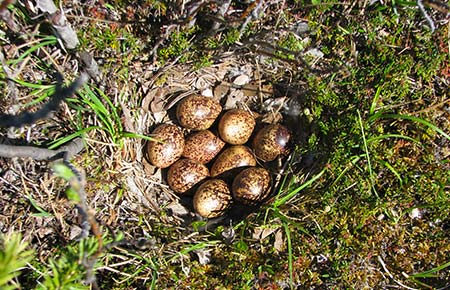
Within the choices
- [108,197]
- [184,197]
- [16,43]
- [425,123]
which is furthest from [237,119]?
[16,43]

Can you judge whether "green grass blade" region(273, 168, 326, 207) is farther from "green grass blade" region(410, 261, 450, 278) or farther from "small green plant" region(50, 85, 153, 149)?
"small green plant" region(50, 85, 153, 149)

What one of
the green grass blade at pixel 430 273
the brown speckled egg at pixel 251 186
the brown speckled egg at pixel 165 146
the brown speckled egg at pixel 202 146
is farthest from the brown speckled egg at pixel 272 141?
the green grass blade at pixel 430 273

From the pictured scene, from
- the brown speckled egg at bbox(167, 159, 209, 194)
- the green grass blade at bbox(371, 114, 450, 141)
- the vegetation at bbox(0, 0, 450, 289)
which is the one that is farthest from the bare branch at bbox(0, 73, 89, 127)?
the green grass blade at bbox(371, 114, 450, 141)

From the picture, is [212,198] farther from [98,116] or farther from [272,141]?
[98,116]

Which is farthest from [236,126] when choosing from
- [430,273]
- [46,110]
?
[430,273]

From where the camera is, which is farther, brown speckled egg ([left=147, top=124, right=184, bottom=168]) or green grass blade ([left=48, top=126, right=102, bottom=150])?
brown speckled egg ([left=147, top=124, right=184, bottom=168])

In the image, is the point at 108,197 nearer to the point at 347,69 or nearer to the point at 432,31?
the point at 347,69
